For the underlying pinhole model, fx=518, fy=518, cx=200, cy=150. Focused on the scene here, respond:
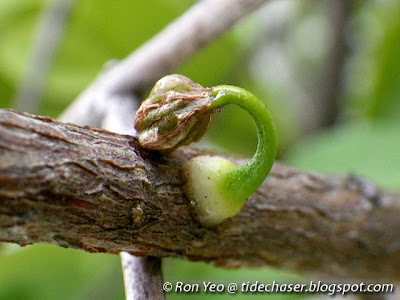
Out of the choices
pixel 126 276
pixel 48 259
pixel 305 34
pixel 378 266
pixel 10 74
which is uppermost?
pixel 305 34

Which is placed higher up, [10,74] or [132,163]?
[10,74]

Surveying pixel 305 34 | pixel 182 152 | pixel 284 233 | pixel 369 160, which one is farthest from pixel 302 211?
pixel 305 34

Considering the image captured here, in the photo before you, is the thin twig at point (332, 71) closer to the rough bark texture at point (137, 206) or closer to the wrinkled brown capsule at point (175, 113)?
the rough bark texture at point (137, 206)

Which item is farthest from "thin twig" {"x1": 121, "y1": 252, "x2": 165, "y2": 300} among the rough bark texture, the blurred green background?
the blurred green background

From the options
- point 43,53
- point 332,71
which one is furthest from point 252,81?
point 43,53

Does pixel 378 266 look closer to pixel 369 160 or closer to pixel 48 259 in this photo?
pixel 369 160

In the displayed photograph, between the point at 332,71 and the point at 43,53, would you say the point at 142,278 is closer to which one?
the point at 43,53
